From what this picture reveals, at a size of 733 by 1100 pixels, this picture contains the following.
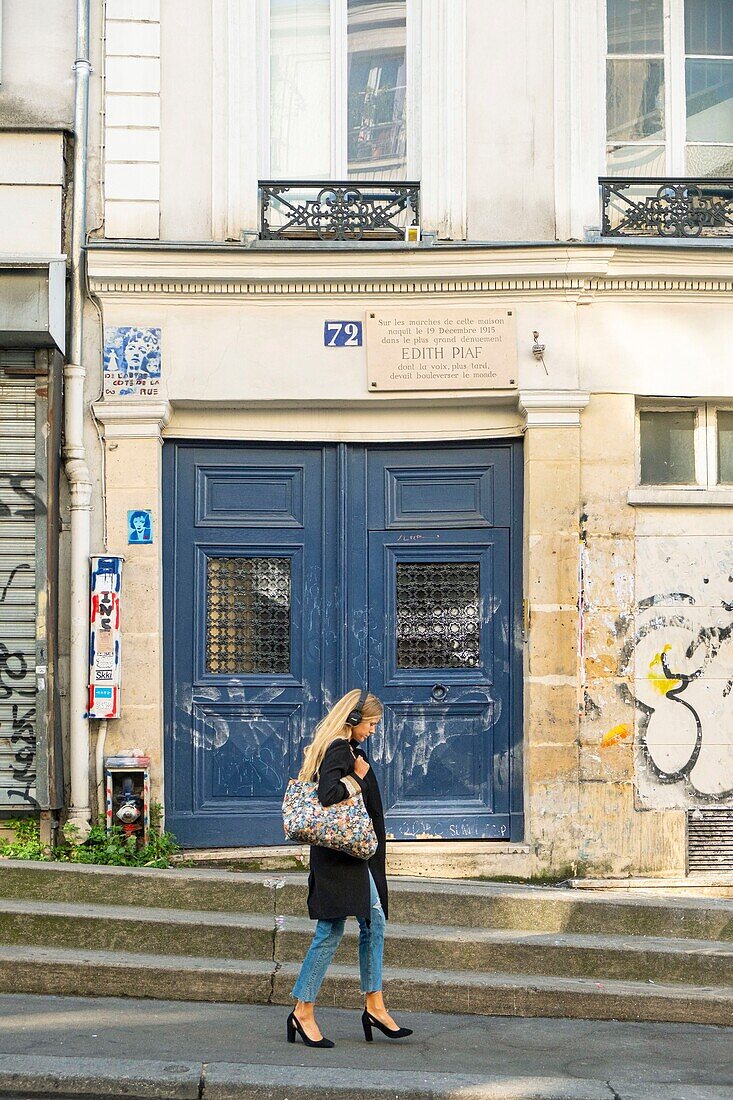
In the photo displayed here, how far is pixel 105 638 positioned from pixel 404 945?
2.71m

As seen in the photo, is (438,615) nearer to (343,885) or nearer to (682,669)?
(682,669)

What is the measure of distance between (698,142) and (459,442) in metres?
2.53

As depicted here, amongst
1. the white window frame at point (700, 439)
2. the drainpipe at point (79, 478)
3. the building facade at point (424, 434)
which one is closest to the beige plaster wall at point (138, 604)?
the building facade at point (424, 434)

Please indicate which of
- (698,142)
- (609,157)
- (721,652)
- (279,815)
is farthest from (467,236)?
(279,815)

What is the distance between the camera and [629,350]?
332 inches

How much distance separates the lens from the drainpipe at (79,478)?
8.18 m

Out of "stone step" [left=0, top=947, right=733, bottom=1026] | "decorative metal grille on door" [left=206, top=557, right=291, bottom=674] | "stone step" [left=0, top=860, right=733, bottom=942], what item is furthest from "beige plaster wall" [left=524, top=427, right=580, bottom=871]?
"stone step" [left=0, top=947, right=733, bottom=1026]

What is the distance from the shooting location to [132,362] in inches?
329

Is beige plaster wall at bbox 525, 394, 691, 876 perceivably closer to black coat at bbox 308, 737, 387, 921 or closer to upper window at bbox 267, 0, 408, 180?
upper window at bbox 267, 0, 408, 180

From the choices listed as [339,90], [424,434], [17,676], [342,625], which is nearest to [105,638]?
[17,676]

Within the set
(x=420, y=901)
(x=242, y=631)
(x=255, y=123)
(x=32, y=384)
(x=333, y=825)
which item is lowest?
(x=420, y=901)

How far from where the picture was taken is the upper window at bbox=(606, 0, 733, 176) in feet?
28.7

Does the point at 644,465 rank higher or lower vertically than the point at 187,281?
lower

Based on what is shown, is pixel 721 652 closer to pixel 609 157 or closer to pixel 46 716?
pixel 609 157
